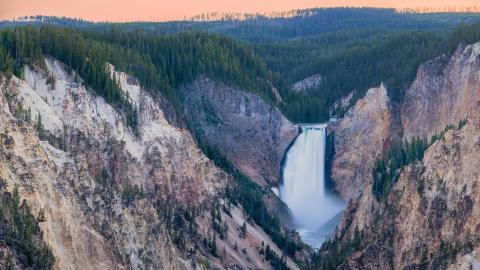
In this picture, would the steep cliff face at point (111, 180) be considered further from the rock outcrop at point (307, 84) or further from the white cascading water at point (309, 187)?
the rock outcrop at point (307, 84)

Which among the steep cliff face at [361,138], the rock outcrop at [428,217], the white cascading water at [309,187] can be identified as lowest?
the white cascading water at [309,187]

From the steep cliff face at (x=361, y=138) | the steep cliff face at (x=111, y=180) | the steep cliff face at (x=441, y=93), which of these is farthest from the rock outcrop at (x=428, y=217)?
the steep cliff face at (x=361, y=138)

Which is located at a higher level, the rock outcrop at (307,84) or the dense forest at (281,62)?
the dense forest at (281,62)

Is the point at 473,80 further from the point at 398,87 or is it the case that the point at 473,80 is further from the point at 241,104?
the point at 241,104

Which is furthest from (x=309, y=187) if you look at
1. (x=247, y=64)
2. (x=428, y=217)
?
(x=428, y=217)

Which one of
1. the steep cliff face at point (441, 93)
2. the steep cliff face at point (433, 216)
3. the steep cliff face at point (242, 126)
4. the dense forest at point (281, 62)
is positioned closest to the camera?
the steep cliff face at point (433, 216)
